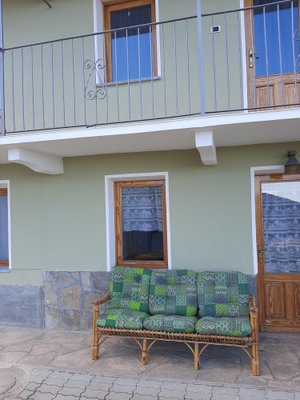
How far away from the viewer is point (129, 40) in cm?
498

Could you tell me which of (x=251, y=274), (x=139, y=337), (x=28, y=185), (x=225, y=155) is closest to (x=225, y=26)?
(x=225, y=155)

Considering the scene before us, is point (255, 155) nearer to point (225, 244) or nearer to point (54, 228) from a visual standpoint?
point (225, 244)

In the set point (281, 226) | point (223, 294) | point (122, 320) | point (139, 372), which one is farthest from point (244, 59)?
point (139, 372)

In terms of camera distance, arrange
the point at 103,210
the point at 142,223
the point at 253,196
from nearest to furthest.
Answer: the point at 253,196
the point at 103,210
the point at 142,223

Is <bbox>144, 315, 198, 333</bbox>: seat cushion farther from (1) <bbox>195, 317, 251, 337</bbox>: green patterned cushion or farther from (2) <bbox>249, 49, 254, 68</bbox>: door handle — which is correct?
(2) <bbox>249, 49, 254, 68</bbox>: door handle

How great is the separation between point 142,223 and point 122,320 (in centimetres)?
149

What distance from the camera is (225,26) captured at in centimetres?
436

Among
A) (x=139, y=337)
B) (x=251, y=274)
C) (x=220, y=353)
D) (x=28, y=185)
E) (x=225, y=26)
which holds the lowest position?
(x=220, y=353)

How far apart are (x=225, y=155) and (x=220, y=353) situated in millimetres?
2290

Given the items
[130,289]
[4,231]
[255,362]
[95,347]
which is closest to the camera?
[255,362]

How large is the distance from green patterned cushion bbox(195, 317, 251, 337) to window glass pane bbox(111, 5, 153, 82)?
10.4 feet

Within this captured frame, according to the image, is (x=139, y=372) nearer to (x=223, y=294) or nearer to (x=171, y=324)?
(x=171, y=324)

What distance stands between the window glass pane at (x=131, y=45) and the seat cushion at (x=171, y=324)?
306cm

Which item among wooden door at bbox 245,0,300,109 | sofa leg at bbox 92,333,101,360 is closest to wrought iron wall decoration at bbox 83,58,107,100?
wooden door at bbox 245,0,300,109
